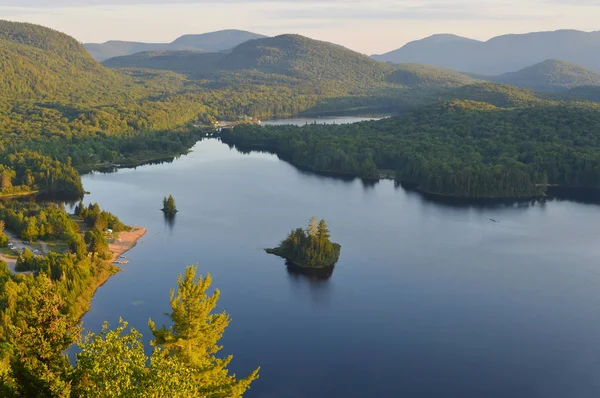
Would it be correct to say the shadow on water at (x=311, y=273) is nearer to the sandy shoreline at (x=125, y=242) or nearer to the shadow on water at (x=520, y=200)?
the sandy shoreline at (x=125, y=242)

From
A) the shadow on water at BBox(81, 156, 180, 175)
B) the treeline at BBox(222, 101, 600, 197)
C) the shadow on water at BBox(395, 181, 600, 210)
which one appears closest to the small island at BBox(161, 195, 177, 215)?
the shadow on water at BBox(81, 156, 180, 175)

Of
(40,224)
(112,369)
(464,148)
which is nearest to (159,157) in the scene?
(40,224)

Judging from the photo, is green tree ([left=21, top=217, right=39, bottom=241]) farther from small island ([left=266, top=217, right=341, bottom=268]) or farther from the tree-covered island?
small island ([left=266, top=217, right=341, bottom=268])

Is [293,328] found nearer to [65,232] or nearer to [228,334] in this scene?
[228,334]

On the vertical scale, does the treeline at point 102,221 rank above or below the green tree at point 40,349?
below

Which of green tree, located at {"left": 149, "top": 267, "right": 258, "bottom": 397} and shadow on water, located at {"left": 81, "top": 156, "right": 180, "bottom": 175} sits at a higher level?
green tree, located at {"left": 149, "top": 267, "right": 258, "bottom": 397}

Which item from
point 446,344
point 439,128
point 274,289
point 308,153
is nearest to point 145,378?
point 446,344

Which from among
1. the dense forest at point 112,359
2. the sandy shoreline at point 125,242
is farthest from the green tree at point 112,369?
the sandy shoreline at point 125,242
